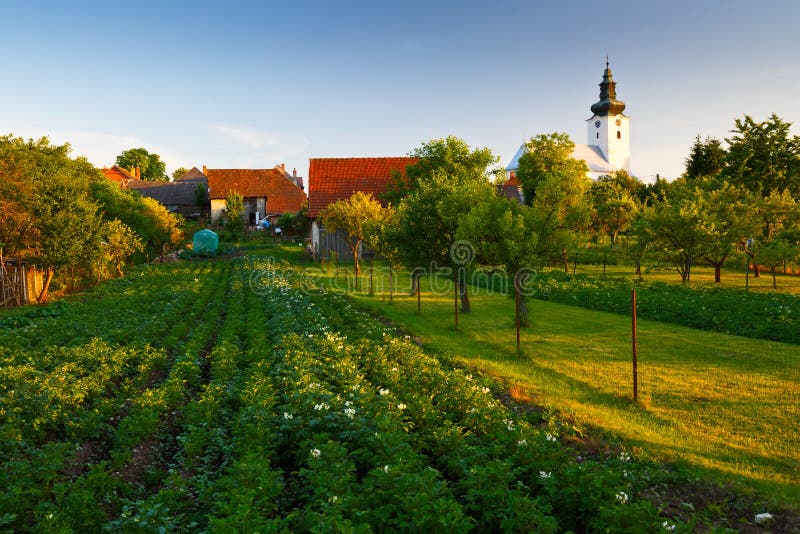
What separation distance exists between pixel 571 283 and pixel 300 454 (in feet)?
76.0

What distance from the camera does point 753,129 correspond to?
37656 millimetres

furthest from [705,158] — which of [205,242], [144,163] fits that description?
[144,163]

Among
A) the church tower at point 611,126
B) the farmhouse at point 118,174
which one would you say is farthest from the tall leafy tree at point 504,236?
the church tower at point 611,126

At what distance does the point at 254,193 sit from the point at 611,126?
2973 inches

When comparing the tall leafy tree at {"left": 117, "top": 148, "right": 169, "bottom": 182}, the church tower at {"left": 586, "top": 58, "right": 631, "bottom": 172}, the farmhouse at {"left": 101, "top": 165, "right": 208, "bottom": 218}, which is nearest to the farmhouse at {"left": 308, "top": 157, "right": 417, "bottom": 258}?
the farmhouse at {"left": 101, "top": 165, "right": 208, "bottom": 218}

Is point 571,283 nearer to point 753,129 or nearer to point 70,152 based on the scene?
point 753,129

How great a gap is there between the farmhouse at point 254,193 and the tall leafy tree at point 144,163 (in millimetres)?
58536

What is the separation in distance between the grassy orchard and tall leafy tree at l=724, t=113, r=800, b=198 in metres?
36.3

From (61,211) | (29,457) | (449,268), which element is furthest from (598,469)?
(61,211)

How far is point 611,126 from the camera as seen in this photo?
107 meters

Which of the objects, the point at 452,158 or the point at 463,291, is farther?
the point at 452,158

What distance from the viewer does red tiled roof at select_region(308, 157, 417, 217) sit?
45.1m

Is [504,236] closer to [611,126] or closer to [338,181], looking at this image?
[338,181]

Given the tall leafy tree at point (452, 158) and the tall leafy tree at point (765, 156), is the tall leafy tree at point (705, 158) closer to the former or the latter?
the tall leafy tree at point (765, 156)
